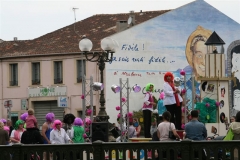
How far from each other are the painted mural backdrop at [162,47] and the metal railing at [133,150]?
141 ft

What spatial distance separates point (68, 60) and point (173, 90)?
1623 inches

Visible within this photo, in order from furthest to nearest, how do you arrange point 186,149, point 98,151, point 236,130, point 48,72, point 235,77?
1. point 235,77
2. point 48,72
3. point 236,130
4. point 98,151
5. point 186,149

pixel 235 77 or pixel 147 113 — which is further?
pixel 235 77

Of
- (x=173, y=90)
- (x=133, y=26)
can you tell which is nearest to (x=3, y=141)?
(x=173, y=90)

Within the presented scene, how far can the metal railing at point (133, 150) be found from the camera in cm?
2103

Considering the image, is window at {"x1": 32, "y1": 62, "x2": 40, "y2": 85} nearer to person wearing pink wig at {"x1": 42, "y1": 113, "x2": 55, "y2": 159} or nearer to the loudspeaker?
the loudspeaker

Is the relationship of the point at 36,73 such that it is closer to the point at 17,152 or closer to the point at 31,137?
the point at 31,137

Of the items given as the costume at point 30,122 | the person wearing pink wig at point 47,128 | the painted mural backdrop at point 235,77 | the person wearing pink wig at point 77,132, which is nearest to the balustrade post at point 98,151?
the costume at point 30,122

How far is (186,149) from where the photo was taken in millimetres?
21078

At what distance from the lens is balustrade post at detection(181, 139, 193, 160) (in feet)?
69.0

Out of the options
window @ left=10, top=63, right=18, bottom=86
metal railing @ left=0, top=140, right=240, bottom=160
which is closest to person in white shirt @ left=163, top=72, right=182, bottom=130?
metal railing @ left=0, top=140, right=240, bottom=160

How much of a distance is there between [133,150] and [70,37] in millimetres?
52917

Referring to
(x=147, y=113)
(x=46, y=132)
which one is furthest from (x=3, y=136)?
(x=147, y=113)

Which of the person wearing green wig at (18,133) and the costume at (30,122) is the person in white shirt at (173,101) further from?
the costume at (30,122)
